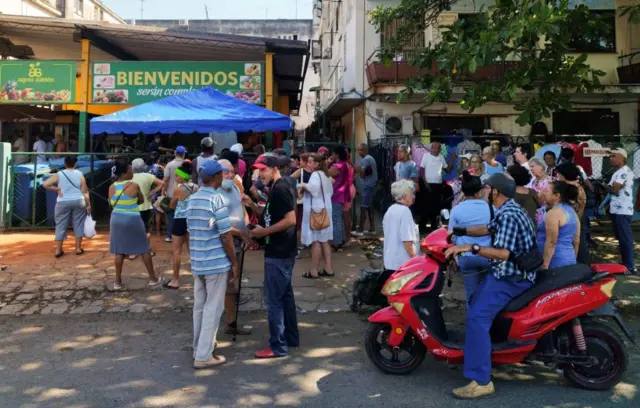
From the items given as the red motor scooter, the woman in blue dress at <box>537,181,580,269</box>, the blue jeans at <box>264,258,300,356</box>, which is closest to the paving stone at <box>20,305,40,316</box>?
the blue jeans at <box>264,258,300,356</box>

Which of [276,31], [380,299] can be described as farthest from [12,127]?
[276,31]

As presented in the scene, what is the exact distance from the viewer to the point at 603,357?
409 centimetres

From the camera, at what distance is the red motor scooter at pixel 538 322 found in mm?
4012

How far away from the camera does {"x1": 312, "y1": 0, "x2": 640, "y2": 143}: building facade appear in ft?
48.8

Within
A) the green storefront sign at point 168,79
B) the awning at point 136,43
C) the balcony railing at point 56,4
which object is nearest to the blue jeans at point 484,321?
the green storefront sign at point 168,79

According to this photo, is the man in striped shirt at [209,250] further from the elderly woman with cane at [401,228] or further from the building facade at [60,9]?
the building facade at [60,9]

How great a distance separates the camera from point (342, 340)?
5.36 metres

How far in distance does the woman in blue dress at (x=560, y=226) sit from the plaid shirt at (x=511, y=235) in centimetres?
91

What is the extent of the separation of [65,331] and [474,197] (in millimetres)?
4374

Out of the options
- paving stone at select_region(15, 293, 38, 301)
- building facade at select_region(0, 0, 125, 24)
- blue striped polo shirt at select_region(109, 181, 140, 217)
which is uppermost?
building facade at select_region(0, 0, 125, 24)

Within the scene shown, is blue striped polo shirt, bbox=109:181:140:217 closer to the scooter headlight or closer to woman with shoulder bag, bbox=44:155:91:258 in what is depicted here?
woman with shoulder bag, bbox=44:155:91:258

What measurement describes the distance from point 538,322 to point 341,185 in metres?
5.27

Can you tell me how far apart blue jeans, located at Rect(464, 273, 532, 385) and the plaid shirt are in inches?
3.4

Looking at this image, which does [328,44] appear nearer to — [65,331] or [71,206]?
[71,206]
